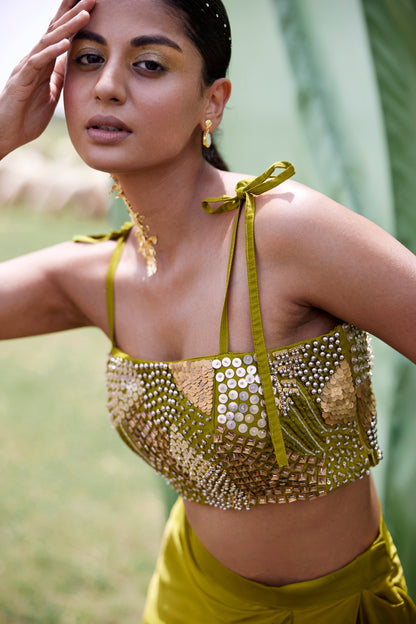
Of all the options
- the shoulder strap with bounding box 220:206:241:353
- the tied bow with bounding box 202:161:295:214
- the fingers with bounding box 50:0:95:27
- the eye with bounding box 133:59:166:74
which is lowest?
the shoulder strap with bounding box 220:206:241:353

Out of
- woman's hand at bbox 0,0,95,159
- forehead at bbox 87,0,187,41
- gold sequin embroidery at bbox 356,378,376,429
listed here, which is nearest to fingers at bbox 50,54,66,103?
woman's hand at bbox 0,0,95,159

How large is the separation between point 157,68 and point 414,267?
51cm

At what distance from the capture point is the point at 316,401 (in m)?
1.13

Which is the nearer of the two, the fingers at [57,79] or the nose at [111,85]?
the nose at [111,85]

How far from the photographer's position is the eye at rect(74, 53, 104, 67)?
114cm

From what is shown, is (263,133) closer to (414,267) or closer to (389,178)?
(389,178)

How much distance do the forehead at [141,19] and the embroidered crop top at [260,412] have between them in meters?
0.27

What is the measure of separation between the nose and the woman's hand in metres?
0.11

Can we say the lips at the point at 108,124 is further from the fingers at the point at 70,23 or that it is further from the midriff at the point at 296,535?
the midriff at the point at 296,535

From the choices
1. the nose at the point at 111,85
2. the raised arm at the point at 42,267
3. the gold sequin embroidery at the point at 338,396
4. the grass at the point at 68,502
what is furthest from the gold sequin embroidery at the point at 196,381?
the grass at the point at 68,502

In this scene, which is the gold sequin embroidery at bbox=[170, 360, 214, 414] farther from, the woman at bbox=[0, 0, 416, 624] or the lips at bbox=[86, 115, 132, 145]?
the lips at bbox=[86, 115, 132, 145]

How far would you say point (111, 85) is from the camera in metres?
1.07

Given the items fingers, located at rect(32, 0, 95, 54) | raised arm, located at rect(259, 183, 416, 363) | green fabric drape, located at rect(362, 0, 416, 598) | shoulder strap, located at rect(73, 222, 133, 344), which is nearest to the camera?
raised arm, located at rect(259, 183, 416, 363)

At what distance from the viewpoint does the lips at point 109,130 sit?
109cm
